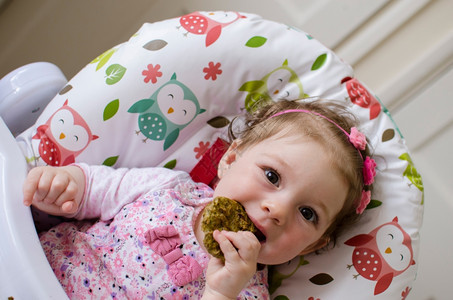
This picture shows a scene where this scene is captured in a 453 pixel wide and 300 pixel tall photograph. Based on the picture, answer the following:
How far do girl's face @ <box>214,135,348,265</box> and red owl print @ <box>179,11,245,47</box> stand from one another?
29 cm

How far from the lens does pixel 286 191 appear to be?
2.80 feet

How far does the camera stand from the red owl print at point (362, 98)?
3.47 feet

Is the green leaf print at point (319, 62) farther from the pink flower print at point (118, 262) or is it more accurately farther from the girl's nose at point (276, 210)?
the pink flower print at point (118, 262)

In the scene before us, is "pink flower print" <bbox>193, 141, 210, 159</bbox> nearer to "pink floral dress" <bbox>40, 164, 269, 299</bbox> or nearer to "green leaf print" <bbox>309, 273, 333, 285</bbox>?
"pink floral dress" <bbox>40, 164, 269, 299</bbox>

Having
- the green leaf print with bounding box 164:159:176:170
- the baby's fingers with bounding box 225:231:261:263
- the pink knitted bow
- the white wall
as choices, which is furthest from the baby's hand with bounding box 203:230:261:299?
the white wall

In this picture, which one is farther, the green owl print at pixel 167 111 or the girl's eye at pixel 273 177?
the green owl print at pixel 167 111

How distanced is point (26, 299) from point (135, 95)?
475 mm

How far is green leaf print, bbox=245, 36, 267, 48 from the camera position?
1039 mm

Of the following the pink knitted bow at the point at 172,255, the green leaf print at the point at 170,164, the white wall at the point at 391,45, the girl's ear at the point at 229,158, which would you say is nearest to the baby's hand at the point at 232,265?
the pink knitted bow at the point at 172,255

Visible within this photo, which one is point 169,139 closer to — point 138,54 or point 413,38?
point 138,54

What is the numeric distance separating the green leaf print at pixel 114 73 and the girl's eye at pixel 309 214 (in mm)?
473

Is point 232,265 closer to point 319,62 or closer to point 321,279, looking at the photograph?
point 321,279

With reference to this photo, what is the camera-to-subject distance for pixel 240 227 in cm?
82

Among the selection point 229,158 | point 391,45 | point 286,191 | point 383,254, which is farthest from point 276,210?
point 391,45
